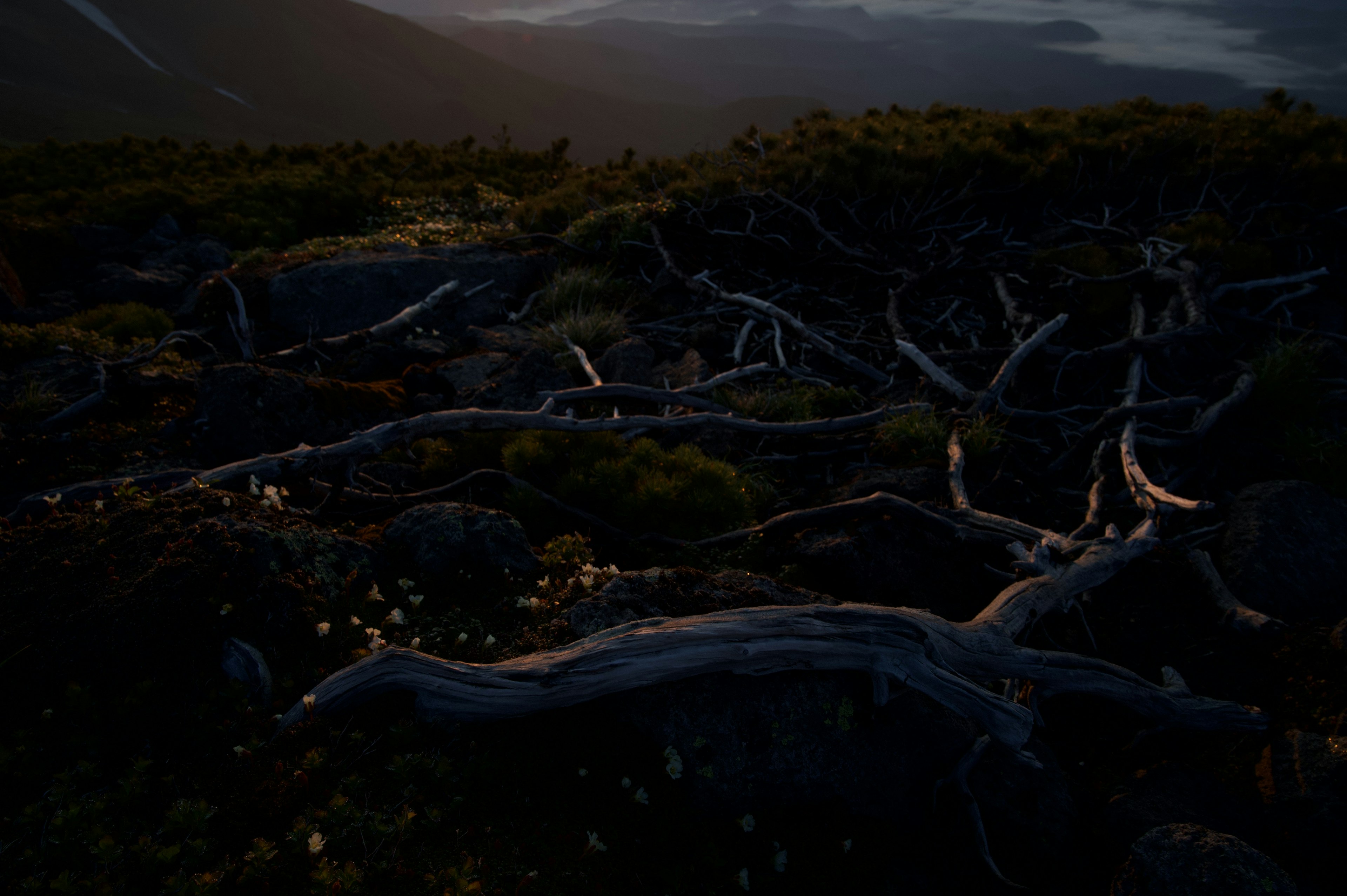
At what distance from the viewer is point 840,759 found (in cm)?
318

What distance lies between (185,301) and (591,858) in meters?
11.8

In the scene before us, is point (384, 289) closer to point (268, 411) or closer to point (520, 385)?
point (520, 385)

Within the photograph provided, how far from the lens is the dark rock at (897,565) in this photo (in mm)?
4855

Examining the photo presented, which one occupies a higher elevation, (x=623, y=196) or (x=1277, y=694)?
(x=623, y=196)

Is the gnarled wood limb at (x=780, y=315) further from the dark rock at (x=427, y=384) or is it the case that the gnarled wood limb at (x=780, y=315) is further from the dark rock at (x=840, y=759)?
the dark rock at (x=840, y=759)

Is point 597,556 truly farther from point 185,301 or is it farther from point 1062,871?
point 185,301

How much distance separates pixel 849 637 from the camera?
11.2ft

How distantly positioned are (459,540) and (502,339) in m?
5.46

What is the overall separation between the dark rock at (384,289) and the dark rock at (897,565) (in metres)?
6.95

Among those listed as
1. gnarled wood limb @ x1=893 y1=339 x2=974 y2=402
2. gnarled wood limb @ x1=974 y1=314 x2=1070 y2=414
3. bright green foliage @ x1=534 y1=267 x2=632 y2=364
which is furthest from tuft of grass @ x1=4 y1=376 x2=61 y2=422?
gnarled wood limb @ x1=974 y1=314 x2=1070 y2=414

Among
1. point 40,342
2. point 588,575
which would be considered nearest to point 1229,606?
point 588,575

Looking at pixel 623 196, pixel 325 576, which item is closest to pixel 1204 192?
pixel 623 196

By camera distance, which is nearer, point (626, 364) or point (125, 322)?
point (626, 364)

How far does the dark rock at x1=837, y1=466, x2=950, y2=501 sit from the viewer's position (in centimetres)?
591
